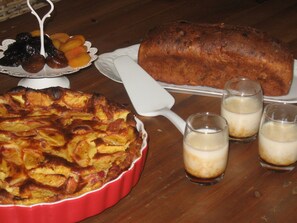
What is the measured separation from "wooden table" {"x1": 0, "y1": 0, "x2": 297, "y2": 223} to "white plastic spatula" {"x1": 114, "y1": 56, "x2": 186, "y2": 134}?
0.11ft

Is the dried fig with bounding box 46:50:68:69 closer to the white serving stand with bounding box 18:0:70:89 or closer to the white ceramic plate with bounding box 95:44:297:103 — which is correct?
the white serving stand with bounding box 18:0:70:89

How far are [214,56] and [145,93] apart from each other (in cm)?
24

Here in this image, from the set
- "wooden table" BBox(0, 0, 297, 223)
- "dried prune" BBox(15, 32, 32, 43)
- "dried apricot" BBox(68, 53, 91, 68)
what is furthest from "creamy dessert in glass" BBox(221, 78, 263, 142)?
"dried prune" BBox(15, 32, 32, 43)

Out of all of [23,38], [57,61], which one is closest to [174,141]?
[57,61]

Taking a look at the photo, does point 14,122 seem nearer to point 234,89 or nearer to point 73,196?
point 73,196

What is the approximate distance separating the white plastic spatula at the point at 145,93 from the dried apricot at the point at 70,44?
122 millimetres

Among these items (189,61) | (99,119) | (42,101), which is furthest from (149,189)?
(189,61)

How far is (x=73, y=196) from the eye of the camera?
111 centimetres

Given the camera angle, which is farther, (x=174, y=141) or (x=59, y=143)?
(x=174, y=141)

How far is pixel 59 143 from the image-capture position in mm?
1277

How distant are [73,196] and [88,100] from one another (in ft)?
1.16

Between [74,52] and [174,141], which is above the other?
[74,52]

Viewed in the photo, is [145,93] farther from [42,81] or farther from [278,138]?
[278,138]

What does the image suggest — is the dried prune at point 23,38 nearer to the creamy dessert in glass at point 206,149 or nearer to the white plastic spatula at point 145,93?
the white plastic spatula at point 145,93
